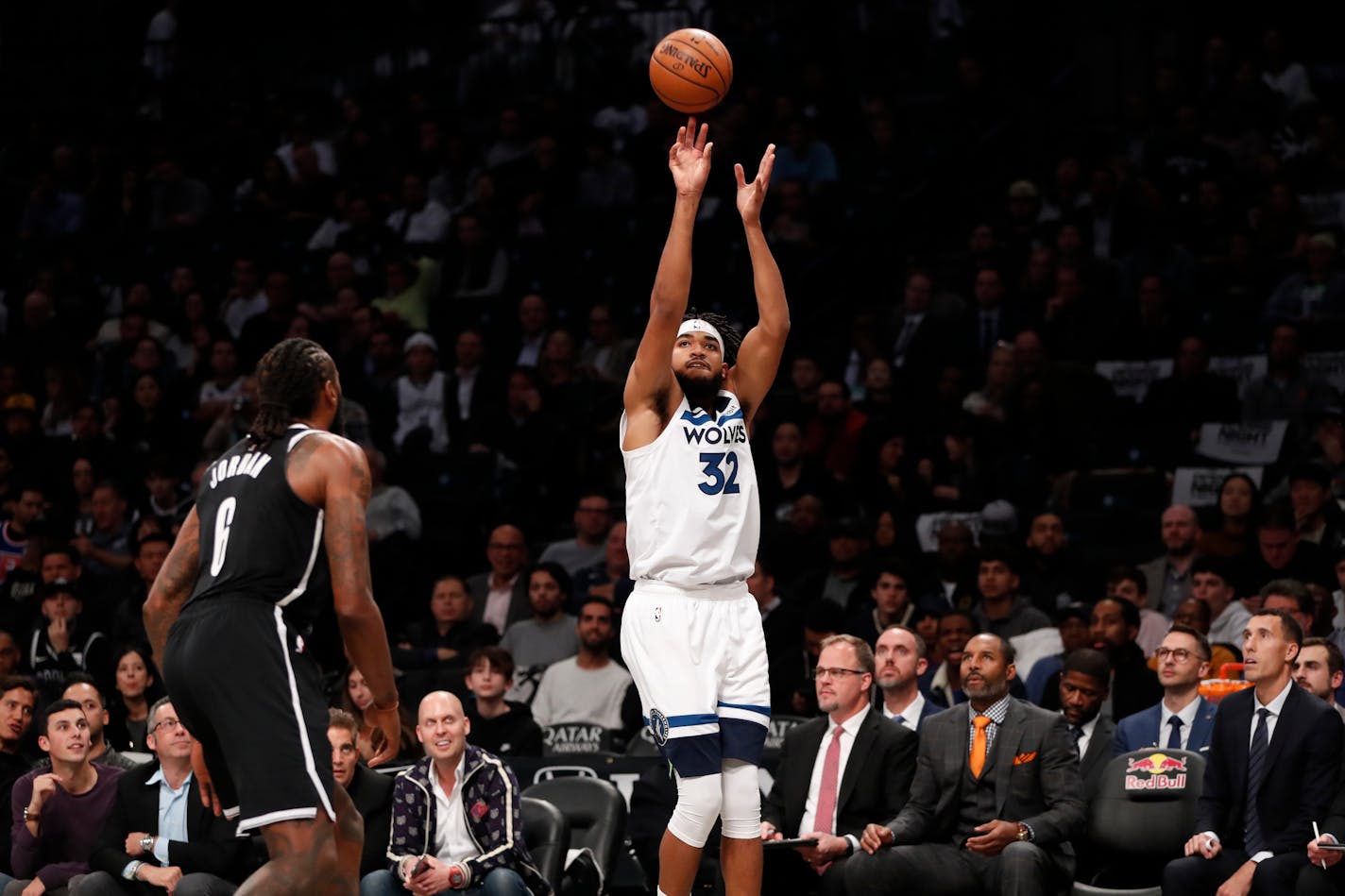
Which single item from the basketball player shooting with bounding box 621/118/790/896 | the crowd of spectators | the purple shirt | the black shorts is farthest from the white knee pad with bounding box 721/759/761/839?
the purple shirt

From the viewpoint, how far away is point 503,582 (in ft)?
43.7

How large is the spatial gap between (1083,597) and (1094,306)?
10.6ft

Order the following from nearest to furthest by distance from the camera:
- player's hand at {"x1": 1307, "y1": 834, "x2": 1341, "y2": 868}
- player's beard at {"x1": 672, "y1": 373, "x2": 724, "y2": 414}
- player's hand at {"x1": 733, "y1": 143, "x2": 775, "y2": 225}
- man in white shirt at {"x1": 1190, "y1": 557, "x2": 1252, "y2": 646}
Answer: player's beard at {"x1": 672, "y1": 373, "x2": 724, "y2": 414} → player's hand at {"x1": 733, "y1": 143, "x2": 775, "y2": 225} → player's hand at {"x1": 1307, "y1": 834, "x2": 1341, "y2": 868} → man in white shirt at {"x1": 1190, "y1": 557, "x2": 1252, "y2": 646}

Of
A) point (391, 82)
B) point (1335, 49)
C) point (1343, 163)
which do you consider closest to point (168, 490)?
point (391, 82)

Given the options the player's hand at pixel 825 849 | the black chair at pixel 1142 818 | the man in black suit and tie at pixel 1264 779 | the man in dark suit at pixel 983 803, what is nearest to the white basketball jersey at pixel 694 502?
the player's hand at pixel 825 849

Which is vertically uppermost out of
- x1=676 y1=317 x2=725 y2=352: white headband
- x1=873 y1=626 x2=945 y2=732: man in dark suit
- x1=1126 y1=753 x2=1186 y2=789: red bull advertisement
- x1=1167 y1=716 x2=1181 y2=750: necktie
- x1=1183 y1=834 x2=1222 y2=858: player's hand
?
x1=676 y1=317 x2=725 y2=352: white headband

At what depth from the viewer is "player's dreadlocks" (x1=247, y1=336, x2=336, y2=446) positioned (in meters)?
5.88

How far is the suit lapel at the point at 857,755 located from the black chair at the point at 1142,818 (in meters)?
1.11

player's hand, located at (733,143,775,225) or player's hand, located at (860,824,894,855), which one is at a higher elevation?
player's hand, located at (733,143,775,225)

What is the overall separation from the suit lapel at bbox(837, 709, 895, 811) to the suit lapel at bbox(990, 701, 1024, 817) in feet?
1.93

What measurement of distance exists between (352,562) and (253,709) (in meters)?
0.51

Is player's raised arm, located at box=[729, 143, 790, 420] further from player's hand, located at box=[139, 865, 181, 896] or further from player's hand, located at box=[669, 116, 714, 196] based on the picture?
player's hand, located at box=[139, 865, 181, 896]

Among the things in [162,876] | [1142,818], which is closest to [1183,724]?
[1142,818]

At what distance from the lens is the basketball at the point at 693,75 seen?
8.02 metres
